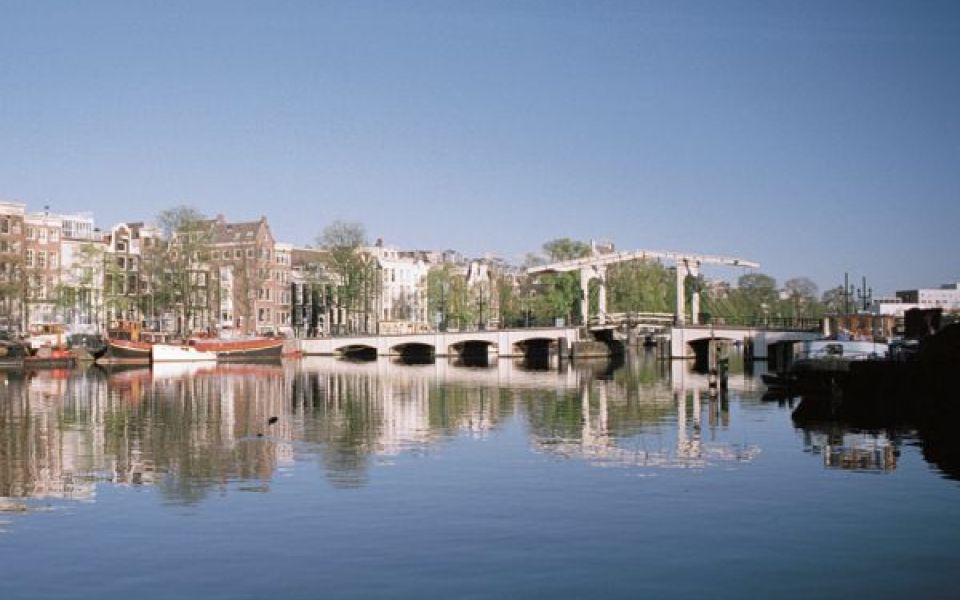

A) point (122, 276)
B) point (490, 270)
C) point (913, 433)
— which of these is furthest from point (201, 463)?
point (490, 270)

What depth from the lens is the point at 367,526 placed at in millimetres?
21109

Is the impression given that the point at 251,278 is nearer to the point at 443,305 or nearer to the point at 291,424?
the point at 443,305

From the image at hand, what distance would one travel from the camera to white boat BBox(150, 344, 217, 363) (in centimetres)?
9975

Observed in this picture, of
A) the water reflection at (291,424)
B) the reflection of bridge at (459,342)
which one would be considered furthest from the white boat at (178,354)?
the water reflection at (291,424)

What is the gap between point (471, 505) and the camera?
2348cm

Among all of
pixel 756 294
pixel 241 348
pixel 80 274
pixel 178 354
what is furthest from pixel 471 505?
pixel 756 294

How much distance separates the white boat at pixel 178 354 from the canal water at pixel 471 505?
53.9 m

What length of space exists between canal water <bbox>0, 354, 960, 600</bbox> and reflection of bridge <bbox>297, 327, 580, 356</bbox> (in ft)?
236

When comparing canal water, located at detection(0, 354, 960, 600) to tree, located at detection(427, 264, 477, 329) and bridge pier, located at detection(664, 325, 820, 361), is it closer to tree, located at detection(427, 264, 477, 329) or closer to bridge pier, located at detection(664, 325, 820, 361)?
bridge pier, located at detection(664, 325, 820, 361)

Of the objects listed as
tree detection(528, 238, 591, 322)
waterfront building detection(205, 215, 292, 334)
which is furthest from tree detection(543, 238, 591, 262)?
waterfront building detection(205, 215, 292, 334)

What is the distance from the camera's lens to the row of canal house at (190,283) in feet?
348

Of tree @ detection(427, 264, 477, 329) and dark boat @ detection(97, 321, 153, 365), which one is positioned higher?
tree @ detection(427, 264, 477, 329)

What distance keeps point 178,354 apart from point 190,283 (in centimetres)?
1086

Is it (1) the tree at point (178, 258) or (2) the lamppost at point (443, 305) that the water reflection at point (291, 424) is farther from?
(2) the lamppost at point (443, 305)
